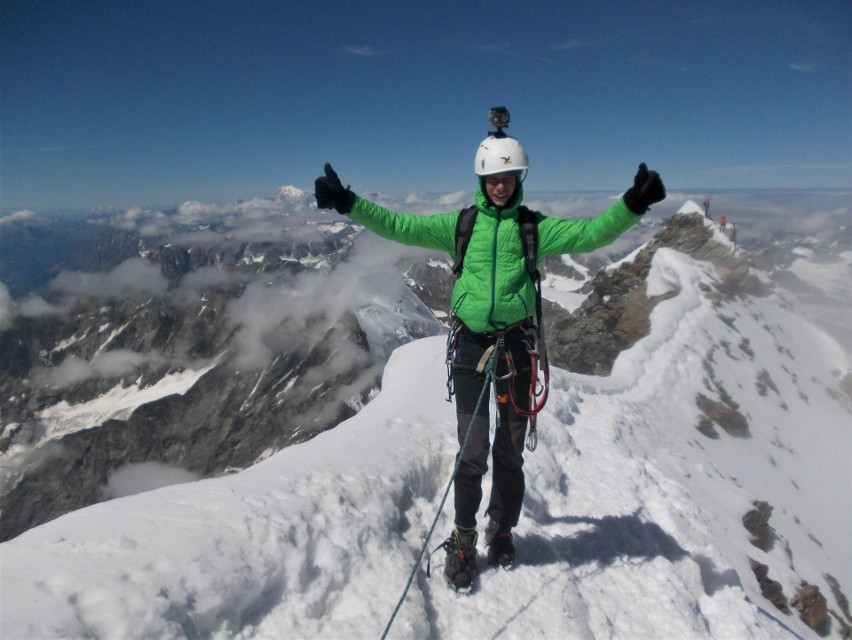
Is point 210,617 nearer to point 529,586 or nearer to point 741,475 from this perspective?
point 529,586

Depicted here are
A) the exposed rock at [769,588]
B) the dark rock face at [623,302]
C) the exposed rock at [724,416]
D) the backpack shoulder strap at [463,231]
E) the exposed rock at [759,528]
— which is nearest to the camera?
the backpack shoulder strap at [463,231]

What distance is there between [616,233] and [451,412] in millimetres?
4448

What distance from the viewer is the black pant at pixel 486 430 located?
5473mm

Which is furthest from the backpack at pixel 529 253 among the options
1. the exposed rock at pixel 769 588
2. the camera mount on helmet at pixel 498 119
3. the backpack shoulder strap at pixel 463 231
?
the exposed rock at pixel 769 588

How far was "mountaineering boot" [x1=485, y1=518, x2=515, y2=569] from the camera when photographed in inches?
224

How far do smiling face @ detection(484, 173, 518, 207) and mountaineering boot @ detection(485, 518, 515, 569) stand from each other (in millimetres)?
3833

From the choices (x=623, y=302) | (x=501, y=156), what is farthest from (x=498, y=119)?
(x=623, y=302)

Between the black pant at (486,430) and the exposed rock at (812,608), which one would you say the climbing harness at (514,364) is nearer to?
the black pant at (486,430)

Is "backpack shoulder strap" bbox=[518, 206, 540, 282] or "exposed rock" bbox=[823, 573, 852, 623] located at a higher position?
"backpack shoulder strap" bbox=[518, 206, 540, 282]

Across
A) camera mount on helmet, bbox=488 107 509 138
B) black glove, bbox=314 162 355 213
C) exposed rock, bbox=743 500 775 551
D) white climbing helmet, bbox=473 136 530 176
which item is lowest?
exposed rock, bbox=743 500 775 551

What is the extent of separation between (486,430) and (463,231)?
2331 millimetres

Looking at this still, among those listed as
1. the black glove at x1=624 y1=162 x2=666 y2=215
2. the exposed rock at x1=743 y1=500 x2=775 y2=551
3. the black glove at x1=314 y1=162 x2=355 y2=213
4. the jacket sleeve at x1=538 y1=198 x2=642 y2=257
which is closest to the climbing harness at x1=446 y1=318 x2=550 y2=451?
the jacket sleeve at x1=538 y1=198 x2=642 y2=257

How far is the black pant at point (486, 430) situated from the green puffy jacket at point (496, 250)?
0.28 meters

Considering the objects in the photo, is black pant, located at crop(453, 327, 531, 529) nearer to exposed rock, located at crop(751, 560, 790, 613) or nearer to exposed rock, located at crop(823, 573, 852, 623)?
exposed rock, located at crop(751, 560, 790, 613)
